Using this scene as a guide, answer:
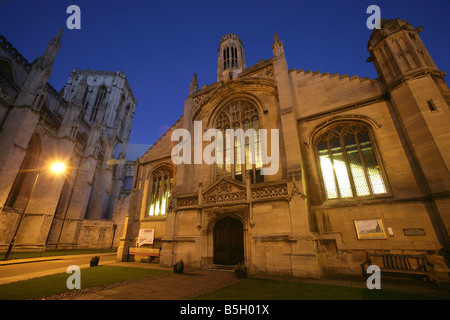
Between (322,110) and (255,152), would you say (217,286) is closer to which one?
(255,152)

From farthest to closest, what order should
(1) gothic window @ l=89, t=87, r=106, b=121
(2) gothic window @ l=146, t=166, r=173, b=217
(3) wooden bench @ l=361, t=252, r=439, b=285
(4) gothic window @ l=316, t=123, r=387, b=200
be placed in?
(1) gothic window @ l=89, t=87, r=106, b=121
(2) gothic window @ l=146, t=166, r=173, b=217
(4) gothic window @ l=316, t=123, r=387, b=200
(3) wooden bench @ l=361, t=252, r=439, b=285

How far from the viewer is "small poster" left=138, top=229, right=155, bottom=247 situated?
562 inches

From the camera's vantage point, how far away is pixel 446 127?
8.34m

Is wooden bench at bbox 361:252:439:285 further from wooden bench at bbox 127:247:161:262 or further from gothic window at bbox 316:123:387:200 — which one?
wooden bench at bbox 127:247:161:262

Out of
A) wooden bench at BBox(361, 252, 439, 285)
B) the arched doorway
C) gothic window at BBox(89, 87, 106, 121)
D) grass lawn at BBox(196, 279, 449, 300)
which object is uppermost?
gothic window at BBox(89, 87, 106, 121)

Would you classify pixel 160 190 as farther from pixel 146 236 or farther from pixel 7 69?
pixel 7 69

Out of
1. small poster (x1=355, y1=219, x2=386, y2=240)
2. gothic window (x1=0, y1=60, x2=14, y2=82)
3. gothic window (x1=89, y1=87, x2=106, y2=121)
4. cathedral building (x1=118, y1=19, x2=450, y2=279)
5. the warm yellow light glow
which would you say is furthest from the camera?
gothic window (x1=89, y1=87, x2=106, y2=121)

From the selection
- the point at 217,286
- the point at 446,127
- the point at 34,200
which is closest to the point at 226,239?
the point at 217,286

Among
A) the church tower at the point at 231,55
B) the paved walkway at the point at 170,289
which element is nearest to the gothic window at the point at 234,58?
the church tower at the point at 231,55

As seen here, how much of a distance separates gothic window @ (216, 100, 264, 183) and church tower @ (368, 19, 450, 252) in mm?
7626

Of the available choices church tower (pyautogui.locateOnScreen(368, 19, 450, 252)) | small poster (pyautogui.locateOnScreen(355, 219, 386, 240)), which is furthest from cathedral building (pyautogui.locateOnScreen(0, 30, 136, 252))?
church tower (pyautogui.locateOnScreen(368, 19, 450, 252))

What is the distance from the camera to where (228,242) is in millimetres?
10922

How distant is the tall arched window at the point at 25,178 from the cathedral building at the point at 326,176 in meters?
18.4
